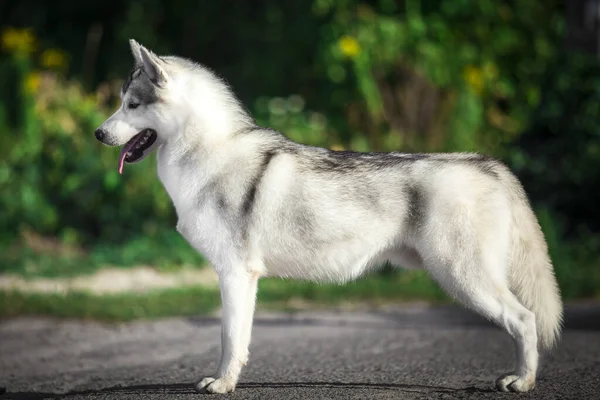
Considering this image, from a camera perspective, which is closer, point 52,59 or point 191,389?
point 191,389

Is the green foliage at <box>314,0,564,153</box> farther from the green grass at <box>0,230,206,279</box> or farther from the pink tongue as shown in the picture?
the pink tongue

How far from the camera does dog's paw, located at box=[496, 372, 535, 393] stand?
519 cm

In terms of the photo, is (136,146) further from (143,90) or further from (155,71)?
(155,71)

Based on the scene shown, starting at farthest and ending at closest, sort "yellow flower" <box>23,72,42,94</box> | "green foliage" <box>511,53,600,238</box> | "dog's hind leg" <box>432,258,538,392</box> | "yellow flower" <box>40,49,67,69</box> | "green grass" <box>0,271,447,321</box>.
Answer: "yellow flower" <box>40,49,67,69</box>
"yellow flower" <box>23,72,42,94</box>
"green foliage" <box>511,53,600,238</box>
"green grass" <box>0,271,447,321</box>
"dog's hind leg" <box>432,258,538,392</box>

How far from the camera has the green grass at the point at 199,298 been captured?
851cm

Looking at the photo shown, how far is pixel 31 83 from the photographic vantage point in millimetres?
12789

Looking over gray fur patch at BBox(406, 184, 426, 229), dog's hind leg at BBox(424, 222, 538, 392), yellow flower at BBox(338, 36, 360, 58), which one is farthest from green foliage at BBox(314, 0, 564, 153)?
dog's hind leg at BBox(424, 222, 538, 392)

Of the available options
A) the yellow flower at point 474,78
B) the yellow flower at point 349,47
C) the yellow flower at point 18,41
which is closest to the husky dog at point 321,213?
the yellow flower at point 349,47

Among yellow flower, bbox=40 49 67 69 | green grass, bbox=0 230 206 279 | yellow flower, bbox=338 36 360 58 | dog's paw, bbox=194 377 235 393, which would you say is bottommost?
green grass, bbox=0 230 206 279

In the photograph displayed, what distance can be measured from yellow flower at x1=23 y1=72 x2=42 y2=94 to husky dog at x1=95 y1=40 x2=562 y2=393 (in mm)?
7726

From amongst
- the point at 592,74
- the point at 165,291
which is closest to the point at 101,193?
the point at 165,291

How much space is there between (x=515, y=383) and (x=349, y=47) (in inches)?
314

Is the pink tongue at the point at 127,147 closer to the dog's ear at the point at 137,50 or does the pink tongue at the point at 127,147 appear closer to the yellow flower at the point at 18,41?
the dog's ear at the point at 137,50

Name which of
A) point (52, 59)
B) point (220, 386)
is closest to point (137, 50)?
point (220, 386)
